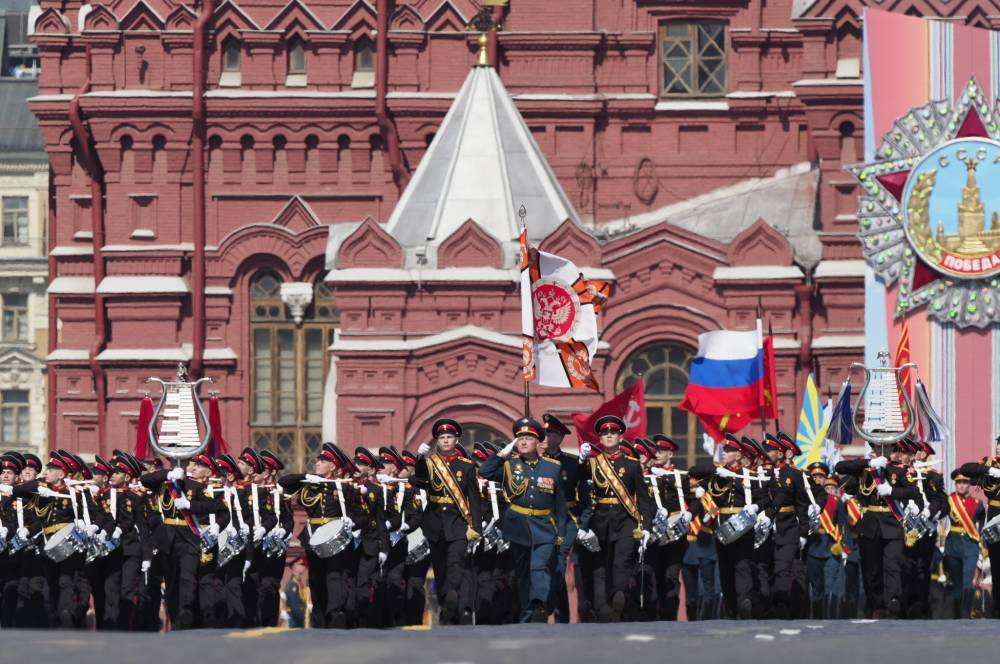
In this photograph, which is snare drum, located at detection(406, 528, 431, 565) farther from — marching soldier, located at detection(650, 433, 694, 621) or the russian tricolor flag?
the russian tricolor flag

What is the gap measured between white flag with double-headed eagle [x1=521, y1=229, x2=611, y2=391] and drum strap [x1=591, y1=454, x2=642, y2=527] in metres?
4.27

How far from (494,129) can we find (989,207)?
6229mm

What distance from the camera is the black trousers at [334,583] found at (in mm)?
21031

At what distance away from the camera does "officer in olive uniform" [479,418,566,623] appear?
20.0 meters

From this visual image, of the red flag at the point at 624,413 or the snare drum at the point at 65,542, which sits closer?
the snare drum at the point at 65,542

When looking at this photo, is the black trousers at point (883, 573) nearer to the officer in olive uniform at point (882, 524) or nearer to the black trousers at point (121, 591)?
the officer in olive uniform at point (882, 524)

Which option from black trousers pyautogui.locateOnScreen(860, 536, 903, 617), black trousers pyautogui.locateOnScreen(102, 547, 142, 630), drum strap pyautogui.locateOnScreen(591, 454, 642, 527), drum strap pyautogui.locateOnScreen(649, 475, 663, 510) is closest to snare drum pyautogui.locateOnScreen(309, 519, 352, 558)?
black trousers pyautogui.locateOnScreen(102, 547, 142, 630)

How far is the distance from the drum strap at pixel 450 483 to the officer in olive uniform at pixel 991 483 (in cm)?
375

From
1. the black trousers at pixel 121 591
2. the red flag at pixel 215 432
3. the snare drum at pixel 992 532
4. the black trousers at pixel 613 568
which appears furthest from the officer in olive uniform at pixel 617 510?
the red flag at pixel 215 432

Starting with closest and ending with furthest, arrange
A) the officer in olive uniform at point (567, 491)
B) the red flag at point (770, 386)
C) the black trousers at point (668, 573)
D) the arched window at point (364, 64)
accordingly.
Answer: the officer in olive uniform at point (567, 491), the black trousers at point (668, 573), the red flag at point (770, 386), the arched window at point (364, 64)

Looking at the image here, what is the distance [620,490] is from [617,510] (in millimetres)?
172

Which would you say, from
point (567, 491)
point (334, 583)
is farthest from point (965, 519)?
point (334, 583)

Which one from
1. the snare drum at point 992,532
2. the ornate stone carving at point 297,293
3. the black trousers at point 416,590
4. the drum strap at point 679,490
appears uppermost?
the ornate stone carving at point 297,293

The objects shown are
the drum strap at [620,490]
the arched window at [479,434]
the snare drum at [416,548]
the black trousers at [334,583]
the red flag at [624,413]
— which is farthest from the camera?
the arched window at [479,434]
